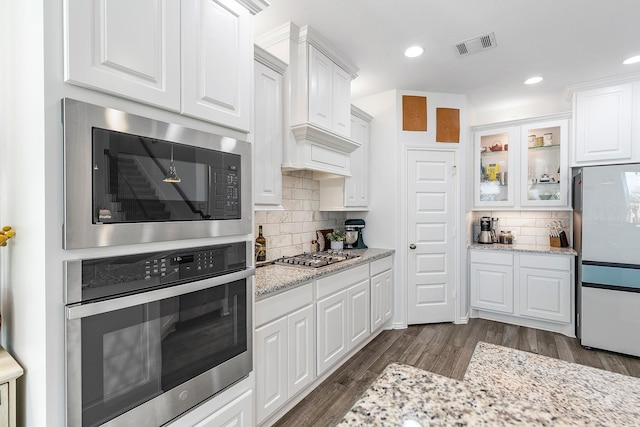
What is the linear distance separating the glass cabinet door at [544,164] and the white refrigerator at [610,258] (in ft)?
1.75

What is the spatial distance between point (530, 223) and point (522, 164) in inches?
32.1

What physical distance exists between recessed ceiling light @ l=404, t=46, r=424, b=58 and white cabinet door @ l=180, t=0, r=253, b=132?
1.69 m

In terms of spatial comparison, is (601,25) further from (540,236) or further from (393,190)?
(540,236)

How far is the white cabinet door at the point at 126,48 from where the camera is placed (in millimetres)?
939

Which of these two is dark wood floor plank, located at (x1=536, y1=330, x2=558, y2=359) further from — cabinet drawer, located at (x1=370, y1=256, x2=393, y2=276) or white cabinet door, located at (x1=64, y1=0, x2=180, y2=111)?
white cabinet door, located at (x1=64, y1=0, x2=180, y2=111)

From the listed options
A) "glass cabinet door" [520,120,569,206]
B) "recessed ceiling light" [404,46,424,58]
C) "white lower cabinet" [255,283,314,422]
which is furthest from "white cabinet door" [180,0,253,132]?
"glass cabinet door" [520,120,569,206]

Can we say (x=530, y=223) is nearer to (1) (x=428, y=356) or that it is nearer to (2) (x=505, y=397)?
(1) (x=428, y=356)

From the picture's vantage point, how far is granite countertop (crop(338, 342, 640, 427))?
1.85 ft

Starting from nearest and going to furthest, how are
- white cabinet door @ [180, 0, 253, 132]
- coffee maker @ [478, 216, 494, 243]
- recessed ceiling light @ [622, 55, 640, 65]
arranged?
1. white cabinet door @ [180, 0, 253, 132]
2. recessed ceiling light @ [622, 55, 640, 65]
3. coffee maker @ [478, 216, 494, 243]

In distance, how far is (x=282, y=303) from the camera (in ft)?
6.50

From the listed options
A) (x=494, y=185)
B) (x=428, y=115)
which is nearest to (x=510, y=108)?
(x=494, y=185)

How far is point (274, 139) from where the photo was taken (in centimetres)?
227

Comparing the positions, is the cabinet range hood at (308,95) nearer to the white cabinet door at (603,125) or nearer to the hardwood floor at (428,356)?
the hardwood floor at (428,356)

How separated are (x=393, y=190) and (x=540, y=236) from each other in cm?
214
